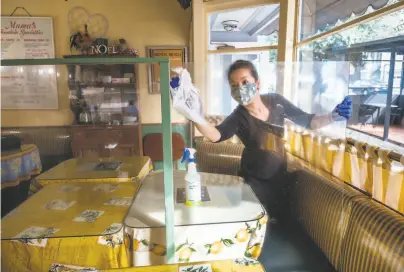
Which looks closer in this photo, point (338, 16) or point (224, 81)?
point (224, 81)

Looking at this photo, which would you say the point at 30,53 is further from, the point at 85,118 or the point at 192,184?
the point at 192,184

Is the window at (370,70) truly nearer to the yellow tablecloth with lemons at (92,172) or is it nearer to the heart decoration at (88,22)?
the yellow tablecloth with lemons at (92,172)

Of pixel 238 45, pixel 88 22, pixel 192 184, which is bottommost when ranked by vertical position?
pixel 192 184

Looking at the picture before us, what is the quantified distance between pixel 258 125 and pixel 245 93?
20 centimetres

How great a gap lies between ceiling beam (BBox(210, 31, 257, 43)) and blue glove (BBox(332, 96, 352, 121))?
177cm

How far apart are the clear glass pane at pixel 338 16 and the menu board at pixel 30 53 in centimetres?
340

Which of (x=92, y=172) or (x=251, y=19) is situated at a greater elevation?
(x=251, y=19)

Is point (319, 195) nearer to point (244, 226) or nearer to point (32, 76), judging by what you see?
point (244, 226)

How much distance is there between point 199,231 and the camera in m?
1.24

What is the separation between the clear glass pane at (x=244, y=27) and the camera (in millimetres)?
3031

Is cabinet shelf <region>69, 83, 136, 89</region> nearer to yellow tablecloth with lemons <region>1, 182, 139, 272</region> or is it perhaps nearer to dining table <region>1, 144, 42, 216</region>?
dining table <region>1, 144, 42, 216</region>

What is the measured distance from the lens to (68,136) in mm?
4078

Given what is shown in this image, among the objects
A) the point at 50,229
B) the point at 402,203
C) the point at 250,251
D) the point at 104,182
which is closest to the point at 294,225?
the point at 250,251

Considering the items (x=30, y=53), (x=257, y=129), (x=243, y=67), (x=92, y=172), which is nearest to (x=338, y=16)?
(x=243, y=67)
